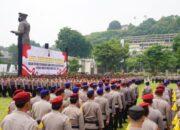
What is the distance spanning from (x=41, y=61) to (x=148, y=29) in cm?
14383

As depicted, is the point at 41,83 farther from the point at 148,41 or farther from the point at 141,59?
the point at 148,41

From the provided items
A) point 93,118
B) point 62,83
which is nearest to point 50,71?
point 62,83

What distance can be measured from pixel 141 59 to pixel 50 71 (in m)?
44.2

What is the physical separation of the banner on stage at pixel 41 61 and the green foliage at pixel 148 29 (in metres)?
122

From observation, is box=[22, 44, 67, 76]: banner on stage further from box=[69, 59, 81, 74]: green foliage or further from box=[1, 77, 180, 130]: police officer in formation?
box=[69, 59, 81, 74]: green foliage

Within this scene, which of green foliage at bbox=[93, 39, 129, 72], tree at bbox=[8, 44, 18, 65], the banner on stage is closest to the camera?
the banner on stage

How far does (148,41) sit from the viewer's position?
140625 mm

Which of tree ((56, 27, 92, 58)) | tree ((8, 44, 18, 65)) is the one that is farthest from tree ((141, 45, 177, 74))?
tree ((8, 44, 18, 65))

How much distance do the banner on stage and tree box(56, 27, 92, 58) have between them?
203 ft

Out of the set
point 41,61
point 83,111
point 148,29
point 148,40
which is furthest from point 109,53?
point 148,29

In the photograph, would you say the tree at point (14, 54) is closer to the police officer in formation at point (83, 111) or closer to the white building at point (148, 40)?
the white building at point (148, 40)

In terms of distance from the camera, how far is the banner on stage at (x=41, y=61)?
2111 centimetres

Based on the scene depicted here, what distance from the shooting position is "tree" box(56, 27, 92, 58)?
3501 inches

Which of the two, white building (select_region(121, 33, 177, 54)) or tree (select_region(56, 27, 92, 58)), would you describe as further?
white building (select_region(121, 33, 177, 54))
